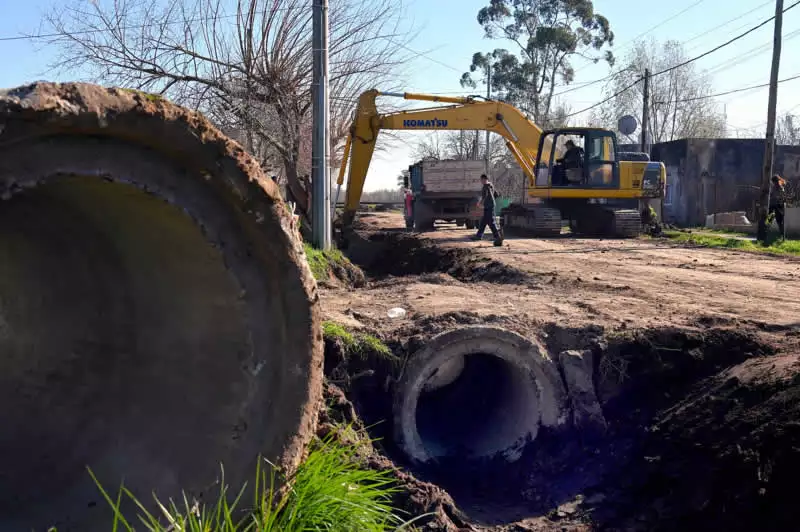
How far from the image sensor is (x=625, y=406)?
6320mm

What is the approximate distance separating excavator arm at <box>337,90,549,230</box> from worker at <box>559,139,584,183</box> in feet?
2.82

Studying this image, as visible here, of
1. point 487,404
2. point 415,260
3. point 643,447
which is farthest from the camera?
point 415,260

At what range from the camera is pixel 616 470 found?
582cm

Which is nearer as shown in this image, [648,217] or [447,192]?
[648,217]

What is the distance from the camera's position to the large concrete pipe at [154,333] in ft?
11.4

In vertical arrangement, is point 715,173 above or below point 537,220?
above

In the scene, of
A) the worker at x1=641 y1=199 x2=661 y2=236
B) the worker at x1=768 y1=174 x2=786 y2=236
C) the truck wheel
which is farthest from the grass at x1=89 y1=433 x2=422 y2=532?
the truck wheel

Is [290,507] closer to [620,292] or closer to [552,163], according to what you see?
[620,292]

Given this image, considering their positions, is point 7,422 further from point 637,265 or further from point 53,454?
point 637,265

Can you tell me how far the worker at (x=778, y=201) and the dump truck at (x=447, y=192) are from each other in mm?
7858

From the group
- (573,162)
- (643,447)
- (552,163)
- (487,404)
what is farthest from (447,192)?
(643,447)

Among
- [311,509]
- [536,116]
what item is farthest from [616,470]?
[536,116]

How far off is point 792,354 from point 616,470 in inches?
61.6

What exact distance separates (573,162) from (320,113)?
8754 mm
